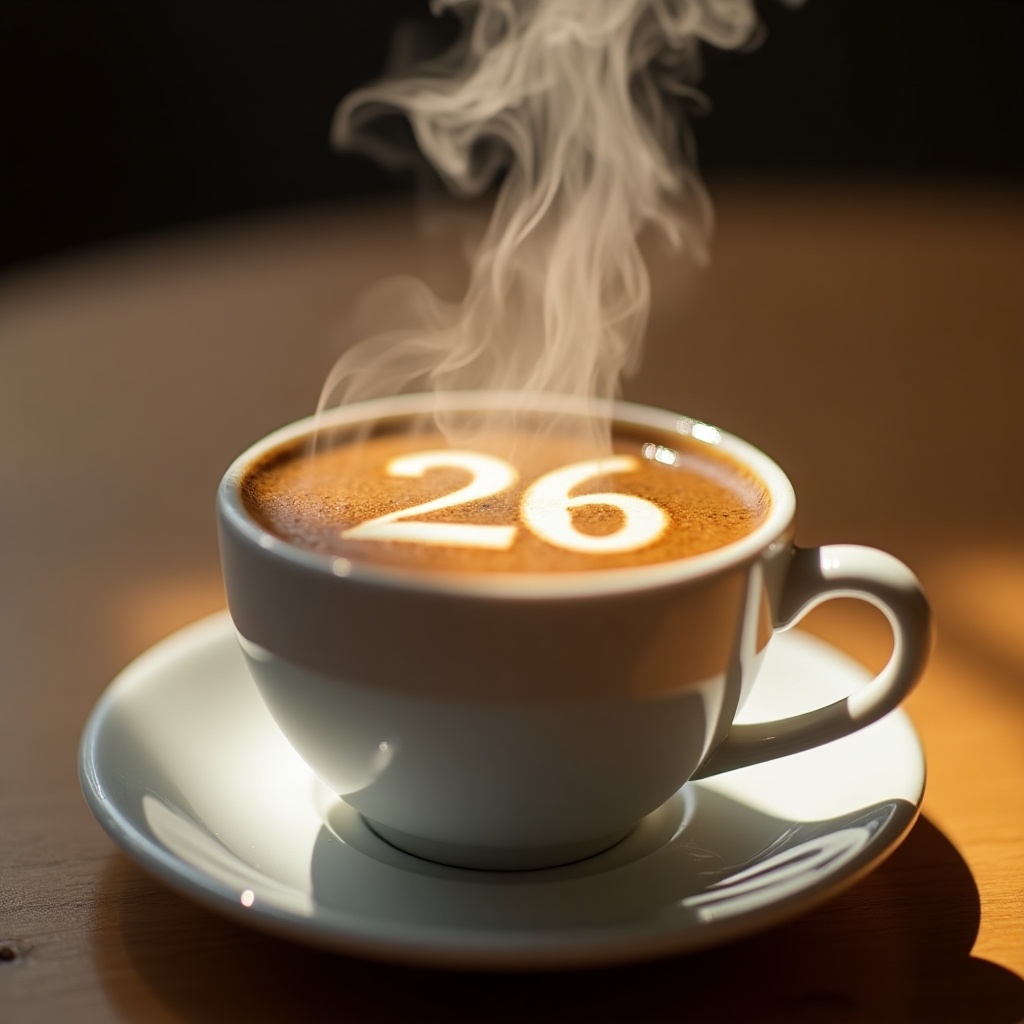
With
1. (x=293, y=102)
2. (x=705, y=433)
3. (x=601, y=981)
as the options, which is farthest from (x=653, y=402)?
(x=293, y=102)

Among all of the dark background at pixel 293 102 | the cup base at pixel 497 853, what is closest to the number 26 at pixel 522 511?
the cup base at pixel 497 853

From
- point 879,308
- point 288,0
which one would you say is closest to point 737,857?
point 879,308

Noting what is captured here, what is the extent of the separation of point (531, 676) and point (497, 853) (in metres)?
0.14

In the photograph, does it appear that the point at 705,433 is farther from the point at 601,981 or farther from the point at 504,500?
the point at 601,981

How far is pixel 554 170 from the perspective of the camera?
Answer: 4.18ft

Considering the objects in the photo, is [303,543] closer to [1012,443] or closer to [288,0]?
[1012,443]

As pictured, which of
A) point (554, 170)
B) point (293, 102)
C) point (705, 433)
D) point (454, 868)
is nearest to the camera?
point (454, 868)

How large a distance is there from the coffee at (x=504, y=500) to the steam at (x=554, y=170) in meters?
0.16

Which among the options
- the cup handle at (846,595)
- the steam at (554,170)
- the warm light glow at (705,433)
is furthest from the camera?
the steam at (554,170)

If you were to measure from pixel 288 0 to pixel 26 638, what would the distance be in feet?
8.52

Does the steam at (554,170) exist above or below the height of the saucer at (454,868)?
above

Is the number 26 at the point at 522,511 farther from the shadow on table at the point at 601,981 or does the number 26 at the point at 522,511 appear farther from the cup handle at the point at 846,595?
the shadow on table at the point at 601,981

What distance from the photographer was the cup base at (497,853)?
2.49 feet

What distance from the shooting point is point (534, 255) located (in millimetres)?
1245
